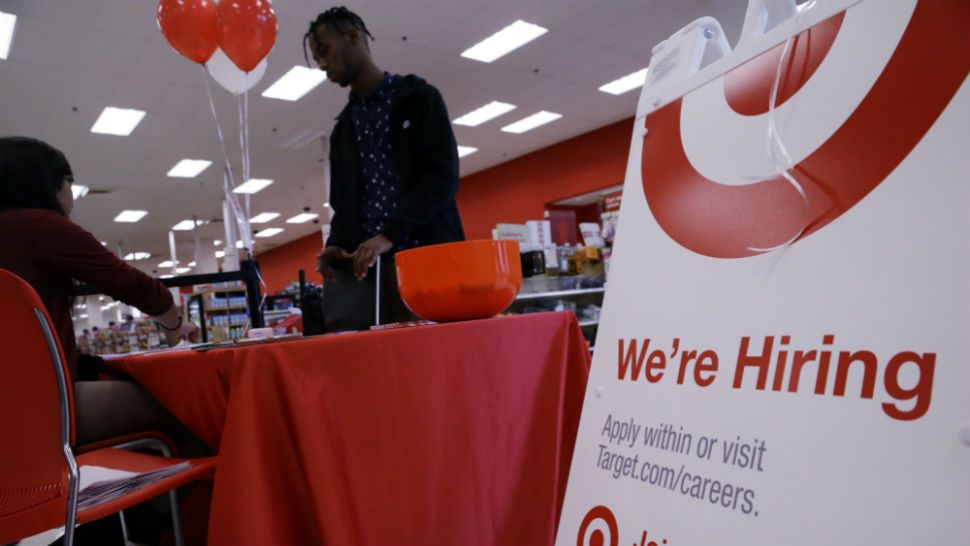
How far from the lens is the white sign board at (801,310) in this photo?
0.50m

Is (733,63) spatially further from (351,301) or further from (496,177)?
(496,177)

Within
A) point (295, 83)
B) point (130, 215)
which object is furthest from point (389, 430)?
point (130, 215)

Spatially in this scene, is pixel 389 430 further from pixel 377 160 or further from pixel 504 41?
pixel 504 41

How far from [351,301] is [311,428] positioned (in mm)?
685

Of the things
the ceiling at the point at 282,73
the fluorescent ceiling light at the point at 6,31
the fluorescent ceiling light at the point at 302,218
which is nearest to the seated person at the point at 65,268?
the ceiling at the point at 282,73

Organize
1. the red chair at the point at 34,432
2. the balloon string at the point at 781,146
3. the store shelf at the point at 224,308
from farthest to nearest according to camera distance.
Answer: the store shelf at the point at 224,308, the red chair at the point at 34,432, the balloon string at the point at 781,146

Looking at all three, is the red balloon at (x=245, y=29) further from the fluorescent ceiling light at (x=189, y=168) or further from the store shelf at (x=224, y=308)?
the store shelf at (x=224, y=308)

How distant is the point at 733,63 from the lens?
79 centimetres

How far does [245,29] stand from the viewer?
3.04 meters

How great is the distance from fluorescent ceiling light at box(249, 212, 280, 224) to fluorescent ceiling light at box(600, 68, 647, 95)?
26.8ft

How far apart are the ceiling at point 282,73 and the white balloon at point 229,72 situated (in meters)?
1.15

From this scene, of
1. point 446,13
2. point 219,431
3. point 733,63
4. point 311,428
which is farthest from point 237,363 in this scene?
point 446,13

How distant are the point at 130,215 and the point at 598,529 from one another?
12.5 m

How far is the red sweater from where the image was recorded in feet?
3.86
